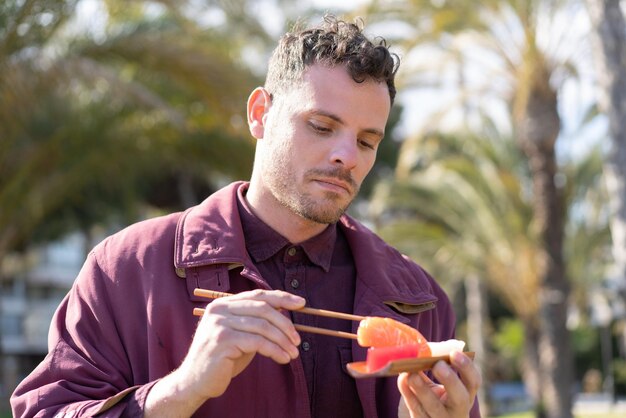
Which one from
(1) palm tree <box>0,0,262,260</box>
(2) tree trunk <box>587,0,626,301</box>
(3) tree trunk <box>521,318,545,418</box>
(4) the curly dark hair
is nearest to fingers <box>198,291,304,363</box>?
(4) the curly dark hair

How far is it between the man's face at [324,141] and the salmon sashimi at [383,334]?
1.19 feet

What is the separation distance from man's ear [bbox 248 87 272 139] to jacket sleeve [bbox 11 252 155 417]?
60 cm

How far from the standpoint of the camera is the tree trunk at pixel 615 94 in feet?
31.8

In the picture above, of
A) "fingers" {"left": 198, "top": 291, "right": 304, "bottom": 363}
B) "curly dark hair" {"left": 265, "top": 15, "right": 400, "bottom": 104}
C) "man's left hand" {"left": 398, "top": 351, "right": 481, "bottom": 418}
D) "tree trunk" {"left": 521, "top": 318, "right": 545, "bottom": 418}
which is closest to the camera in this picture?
"fingers" {"left": 198, "top": 291, "right": 304, "bottom": 363}

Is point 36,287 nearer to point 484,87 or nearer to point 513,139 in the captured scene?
point 513,139

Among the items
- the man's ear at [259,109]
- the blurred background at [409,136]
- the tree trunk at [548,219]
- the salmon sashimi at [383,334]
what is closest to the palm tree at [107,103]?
the blurred background at [409,136]

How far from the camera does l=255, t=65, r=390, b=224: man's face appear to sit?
251 cm

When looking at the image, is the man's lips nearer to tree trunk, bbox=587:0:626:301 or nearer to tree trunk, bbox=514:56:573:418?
tree trunk, bbox=587:0:626:301

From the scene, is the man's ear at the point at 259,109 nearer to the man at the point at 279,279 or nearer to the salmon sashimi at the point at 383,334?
the man at the point at 279,279

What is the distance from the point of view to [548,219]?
14086 mm

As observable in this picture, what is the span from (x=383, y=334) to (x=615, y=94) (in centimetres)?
815

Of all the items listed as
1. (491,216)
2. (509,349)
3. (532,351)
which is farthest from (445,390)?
(509,349)

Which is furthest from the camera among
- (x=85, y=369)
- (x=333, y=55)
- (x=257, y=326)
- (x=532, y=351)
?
(x=532, y=351)

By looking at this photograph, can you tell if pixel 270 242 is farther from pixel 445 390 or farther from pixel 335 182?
pixel 445 390
